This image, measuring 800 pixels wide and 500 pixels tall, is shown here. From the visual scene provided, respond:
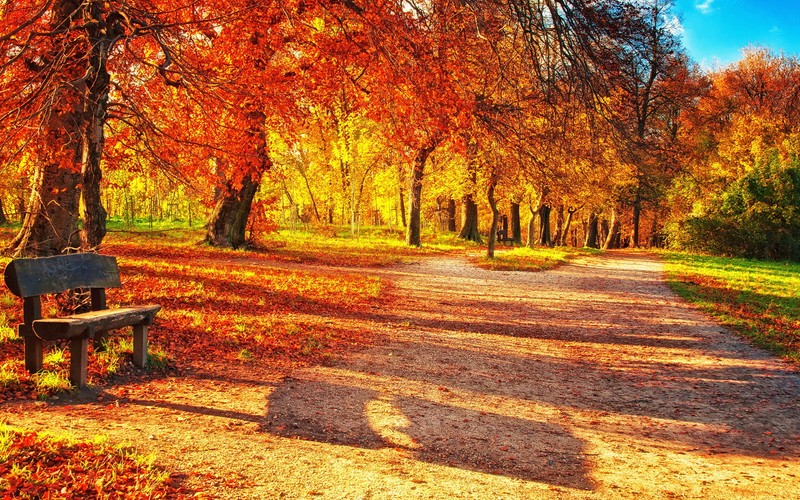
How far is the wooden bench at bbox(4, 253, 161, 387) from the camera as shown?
5162mm

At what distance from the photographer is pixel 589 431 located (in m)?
6.05

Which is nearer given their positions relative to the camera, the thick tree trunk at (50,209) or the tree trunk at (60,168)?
the tree trunk at (60,168)

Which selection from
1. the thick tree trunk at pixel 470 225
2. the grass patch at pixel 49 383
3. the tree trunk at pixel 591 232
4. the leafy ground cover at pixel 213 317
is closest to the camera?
the grass patch at pixel 49 383

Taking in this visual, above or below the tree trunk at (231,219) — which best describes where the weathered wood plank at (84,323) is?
below

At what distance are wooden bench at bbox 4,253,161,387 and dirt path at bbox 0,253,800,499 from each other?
559 mm

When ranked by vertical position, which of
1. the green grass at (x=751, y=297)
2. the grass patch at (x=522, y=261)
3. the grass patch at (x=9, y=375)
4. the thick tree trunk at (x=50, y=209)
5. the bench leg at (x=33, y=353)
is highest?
the thick tree trunk at (x=50, y=209)

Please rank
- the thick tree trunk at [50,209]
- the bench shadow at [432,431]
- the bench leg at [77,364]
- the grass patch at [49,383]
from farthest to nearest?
the thick tree trunk at [50,209] → the bench leg at [77,364] → the grass patch at [49,383] → the bench shadow at [432,431]

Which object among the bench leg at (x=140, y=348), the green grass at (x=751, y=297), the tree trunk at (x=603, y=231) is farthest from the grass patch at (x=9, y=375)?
the tree trunk at (x=603, y=231)

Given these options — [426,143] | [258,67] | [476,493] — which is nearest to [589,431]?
[476,493]

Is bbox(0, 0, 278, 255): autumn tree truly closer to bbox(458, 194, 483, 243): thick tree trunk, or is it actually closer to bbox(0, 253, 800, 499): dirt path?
bbox(0, 253, 800, 499): dirt path

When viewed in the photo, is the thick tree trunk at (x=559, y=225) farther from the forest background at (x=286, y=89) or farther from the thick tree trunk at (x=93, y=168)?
the thick tree trunk at (x=93, y=168)

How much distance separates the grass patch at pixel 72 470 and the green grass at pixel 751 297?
29.8 ft

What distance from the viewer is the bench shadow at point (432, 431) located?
16.3 ft

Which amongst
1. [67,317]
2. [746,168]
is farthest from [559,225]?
[67,317]
